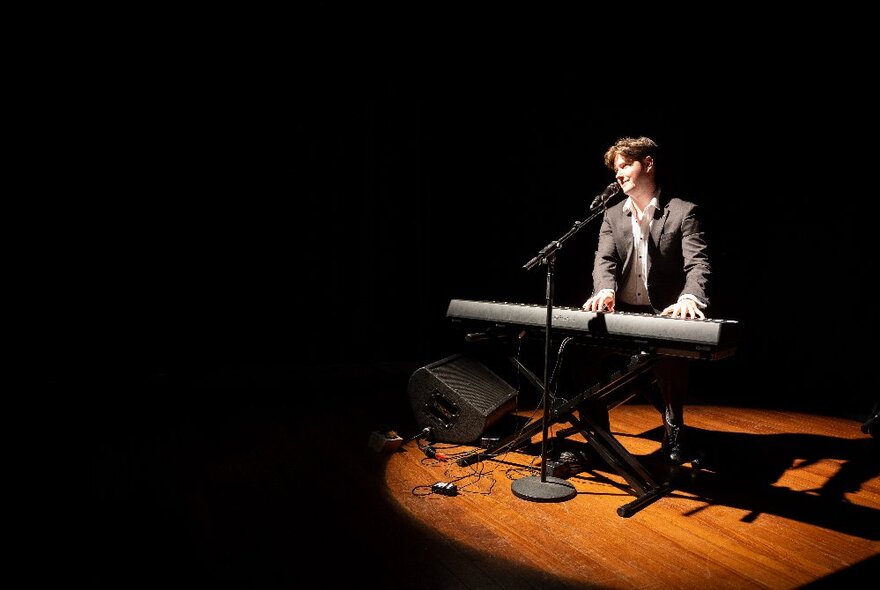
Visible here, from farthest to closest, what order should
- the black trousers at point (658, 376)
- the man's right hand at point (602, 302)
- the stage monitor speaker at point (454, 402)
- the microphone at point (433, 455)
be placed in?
the stage monitor speaker at point (454, 402) → the microphone at point (433, 455) → the black trousers at point (658, 376) → the man's right hand at point (602, 302)

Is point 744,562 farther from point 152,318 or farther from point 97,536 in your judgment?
point 152,318

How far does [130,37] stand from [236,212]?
1.48 meters

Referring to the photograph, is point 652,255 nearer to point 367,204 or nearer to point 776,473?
point 776,473

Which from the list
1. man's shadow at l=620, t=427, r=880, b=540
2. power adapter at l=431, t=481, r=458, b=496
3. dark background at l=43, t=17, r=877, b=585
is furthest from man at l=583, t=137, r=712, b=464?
dark background at l=43, t=17, r=877, b=585

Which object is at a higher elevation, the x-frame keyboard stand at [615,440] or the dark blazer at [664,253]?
the dark blazer at [664,253]

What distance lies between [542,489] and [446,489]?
1.40 feet

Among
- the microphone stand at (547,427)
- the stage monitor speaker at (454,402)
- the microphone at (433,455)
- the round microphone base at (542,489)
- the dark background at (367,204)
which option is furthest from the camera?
the dark background at (367,204)

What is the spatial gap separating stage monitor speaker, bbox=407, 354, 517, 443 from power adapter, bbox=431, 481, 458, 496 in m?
0.61

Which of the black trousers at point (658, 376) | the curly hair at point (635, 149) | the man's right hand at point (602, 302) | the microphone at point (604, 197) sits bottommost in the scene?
the black trousers at point (658, 376)

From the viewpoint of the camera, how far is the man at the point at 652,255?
2762mm

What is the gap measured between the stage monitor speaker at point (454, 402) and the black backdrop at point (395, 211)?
1.78m

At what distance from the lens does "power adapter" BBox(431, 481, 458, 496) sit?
242cm

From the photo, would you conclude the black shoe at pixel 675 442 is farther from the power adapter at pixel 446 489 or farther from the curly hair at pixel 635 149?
the curly hair at pixel 635 149

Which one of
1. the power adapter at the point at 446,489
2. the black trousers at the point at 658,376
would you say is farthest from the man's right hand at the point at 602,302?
the power adapter at the point at 446,489
